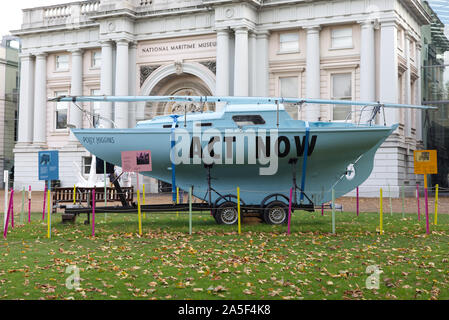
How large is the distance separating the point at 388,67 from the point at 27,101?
27.9 metres

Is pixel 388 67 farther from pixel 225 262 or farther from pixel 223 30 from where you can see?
pixel 225 262

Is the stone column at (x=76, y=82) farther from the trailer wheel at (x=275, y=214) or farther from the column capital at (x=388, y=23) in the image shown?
the trailer wheel at (x=275, y=214)

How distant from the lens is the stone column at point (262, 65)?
3738 centimetres

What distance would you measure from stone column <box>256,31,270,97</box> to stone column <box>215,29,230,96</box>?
6.71ft

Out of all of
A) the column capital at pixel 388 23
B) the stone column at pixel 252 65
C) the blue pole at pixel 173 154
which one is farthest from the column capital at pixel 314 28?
the blue pole at pixel 173 154

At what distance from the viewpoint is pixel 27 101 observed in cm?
4591

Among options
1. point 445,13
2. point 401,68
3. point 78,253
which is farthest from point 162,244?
point 445,13

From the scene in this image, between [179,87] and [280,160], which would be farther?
[179,87]

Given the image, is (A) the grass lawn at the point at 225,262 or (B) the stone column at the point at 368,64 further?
(B) the stone column at the point at 368,64

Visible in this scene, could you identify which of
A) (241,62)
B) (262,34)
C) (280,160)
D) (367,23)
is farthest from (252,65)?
(280,160)

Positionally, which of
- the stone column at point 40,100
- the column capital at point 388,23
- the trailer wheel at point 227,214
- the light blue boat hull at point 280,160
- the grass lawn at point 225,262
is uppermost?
the column capital at point 388,23

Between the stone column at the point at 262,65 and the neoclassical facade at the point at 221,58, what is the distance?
0.07 metres

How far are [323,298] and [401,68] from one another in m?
31.5

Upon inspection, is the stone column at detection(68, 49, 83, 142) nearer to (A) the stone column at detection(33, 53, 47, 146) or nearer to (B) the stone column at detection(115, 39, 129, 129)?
(A) the stone column at detection(33, 53, 47, 146)
